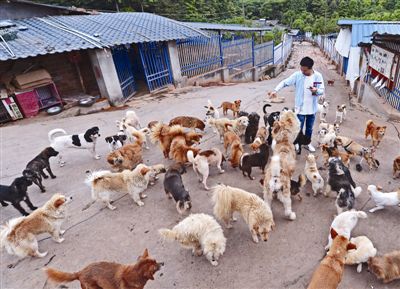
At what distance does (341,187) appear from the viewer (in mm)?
4152

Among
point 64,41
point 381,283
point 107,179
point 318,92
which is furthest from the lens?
point 64,41

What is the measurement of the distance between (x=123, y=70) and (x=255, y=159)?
10643 millimetres

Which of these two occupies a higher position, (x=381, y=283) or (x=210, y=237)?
(x=210, y=237)

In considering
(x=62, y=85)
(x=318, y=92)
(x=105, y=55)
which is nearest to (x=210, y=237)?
(x=318, y=92)

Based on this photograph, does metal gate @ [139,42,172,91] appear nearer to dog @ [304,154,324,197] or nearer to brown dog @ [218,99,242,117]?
brown dog @ [218,99,242,117]

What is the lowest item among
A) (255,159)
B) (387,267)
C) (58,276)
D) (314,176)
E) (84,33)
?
(387,267)

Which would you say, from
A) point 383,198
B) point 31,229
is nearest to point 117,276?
point 31,229

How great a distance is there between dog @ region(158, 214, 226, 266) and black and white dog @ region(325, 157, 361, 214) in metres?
2.10

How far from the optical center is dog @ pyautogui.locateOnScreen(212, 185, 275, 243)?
3.58m

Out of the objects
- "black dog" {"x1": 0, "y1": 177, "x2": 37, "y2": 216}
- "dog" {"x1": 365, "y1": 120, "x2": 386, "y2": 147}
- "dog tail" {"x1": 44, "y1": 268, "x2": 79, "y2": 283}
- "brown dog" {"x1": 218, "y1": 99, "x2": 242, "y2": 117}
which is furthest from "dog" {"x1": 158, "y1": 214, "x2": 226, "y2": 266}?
"brown dog" {"x1": 218, "y1": 99, "x2": 242, "y2": 117}

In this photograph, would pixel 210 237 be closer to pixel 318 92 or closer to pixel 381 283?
pixel 381 283

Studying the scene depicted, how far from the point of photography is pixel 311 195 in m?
4.78

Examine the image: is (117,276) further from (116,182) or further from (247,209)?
(116,182)

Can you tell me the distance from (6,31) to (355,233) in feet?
48.8
